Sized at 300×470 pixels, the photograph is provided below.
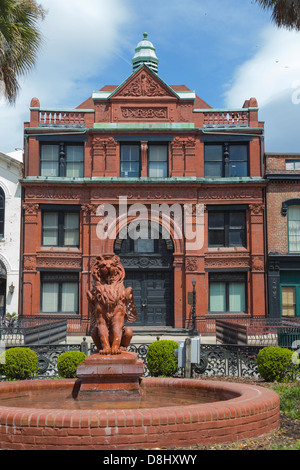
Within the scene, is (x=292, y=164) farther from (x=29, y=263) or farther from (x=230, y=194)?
(x=29, y=263)

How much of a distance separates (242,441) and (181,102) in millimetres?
28762

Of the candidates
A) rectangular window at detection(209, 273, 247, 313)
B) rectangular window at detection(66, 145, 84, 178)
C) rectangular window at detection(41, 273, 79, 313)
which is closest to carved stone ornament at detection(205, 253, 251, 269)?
rectangular window at detection(209, 273, 247, 313)

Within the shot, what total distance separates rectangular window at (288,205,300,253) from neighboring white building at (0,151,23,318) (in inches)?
643

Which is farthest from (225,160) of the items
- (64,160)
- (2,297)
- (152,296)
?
(2,297)

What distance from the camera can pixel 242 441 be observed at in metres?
7.72

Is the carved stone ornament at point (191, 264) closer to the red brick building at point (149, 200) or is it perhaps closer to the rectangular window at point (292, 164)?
the red brick building at point (149, 200)

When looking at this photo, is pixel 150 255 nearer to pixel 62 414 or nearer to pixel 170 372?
pixel 170 372

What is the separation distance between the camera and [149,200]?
3328 centimetres

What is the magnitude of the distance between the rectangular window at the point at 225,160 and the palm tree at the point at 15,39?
1733 centimetres

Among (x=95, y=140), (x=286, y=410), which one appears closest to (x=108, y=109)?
(x=95, y=140)

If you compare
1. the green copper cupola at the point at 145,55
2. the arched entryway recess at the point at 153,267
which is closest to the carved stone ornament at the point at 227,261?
the arched entryway recess at the point at 153,267

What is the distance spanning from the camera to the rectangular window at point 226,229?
3391cm

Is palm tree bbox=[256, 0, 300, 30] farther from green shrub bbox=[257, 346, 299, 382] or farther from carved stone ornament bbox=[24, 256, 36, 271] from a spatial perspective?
carved stone ornament bbox=[24, 256, 36, 271]

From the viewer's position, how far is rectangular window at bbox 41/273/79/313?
33250mm
